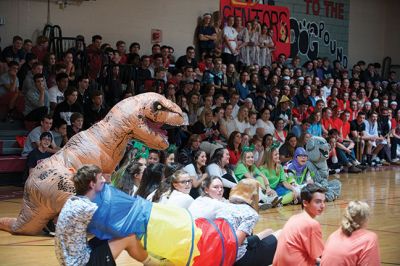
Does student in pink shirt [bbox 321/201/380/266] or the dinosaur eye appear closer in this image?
student in pink shirt [bbox 321/201/380/266]

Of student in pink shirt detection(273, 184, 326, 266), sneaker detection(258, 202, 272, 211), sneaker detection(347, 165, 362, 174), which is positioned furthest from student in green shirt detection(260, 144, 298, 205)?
student in pink shirt detection(273, 184, 326, 266)

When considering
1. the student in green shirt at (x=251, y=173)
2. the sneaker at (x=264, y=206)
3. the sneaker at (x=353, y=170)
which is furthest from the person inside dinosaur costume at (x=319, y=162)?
the sneaker at (x=353, y=170)

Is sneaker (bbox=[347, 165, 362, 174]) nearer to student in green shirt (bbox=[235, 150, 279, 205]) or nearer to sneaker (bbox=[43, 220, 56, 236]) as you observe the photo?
student in green shirt (bbox=[235, 150, 279, 205])

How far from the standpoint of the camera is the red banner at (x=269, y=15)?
16938mm

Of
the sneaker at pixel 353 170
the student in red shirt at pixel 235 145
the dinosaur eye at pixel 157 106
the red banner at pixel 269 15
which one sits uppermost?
the red banner at pixel 269 15

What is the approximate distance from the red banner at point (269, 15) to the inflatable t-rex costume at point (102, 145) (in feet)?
31.5

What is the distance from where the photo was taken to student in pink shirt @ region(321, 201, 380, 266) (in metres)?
4.48

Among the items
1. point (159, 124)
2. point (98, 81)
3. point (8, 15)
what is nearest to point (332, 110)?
point (98, 81)

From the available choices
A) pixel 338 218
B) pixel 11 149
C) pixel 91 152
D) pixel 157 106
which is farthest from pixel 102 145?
pixel 11 149

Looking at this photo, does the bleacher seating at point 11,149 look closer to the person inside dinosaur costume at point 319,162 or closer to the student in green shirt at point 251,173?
the student in green shirt at point 251,173

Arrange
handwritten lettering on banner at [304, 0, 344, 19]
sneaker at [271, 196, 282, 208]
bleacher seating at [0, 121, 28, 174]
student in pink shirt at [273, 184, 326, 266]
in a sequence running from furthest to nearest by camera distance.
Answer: handwritten lettering on banner at [304, 0, 344, 19] → bleacher seating at [0, 121, 28, 174] → sneaker at [271, 196, 282, 208] → student in pink shirt at [273, 184, 326, 266]

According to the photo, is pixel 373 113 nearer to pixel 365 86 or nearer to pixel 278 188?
pixel 365 86

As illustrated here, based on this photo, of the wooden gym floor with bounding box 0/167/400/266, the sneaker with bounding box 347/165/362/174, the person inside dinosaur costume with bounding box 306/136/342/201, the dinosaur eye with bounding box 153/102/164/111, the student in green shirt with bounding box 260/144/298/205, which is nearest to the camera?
the wooden gym floor with bounding box 0/167/400/266

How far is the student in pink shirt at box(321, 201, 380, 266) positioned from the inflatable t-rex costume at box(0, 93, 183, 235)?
3.05 meters
